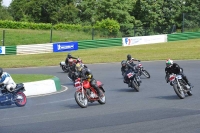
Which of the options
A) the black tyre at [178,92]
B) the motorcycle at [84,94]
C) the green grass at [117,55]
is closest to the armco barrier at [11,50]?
the green grass at [117,55]

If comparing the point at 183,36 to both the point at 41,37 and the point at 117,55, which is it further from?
the point at 41,37

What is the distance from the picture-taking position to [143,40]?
4984 cm

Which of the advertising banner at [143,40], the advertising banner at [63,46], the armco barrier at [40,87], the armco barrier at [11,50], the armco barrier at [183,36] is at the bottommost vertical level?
the armco barrier at [40,87]

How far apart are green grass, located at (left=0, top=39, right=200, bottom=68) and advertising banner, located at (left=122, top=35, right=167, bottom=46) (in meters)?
1.28

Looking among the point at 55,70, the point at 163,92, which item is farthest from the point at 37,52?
the point at 163,92

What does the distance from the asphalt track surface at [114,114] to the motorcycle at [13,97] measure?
176 mm

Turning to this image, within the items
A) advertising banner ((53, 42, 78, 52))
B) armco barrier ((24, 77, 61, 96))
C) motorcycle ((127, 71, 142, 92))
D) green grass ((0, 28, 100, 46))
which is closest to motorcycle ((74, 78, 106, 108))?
motorcycle ((127, 71, 142, 92))

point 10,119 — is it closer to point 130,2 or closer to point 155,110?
point 155,110

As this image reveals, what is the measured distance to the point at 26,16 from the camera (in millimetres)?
81875

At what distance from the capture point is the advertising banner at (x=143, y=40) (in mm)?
48728

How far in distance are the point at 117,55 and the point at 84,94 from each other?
83.8 feet

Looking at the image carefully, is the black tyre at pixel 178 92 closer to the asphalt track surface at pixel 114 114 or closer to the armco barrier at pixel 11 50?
the asphalt track surface at pixel 114 114

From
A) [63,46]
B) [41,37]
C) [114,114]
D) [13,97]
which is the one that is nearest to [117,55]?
[63,46]

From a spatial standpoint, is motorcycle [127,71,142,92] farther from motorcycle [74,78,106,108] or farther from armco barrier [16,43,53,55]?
armco barrier [16,43,53,55]
